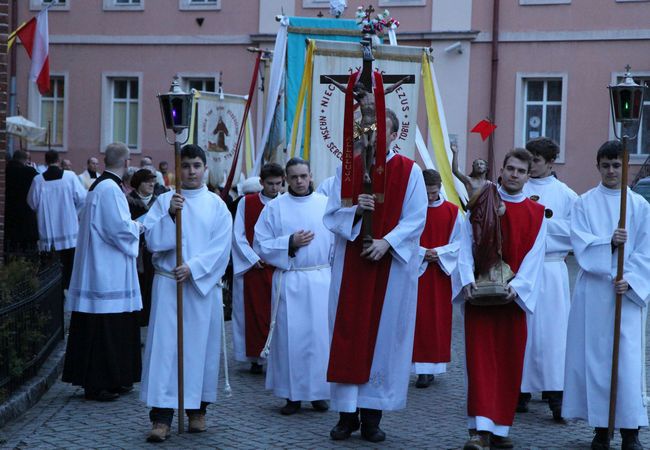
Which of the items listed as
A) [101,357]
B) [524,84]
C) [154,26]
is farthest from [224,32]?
[101,357]

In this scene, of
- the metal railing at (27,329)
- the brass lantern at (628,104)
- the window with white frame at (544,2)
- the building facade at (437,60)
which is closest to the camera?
the brass lantern at (628,104)

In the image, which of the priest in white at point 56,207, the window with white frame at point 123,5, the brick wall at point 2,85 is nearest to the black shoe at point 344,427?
the brick wall at point 2,85

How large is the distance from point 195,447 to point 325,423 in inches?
52.3

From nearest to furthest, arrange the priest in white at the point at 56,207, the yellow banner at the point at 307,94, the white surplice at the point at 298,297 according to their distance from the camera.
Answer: the white surplice at the point at 298,297, the yellow banner at the point at 307,94, the priest in white at the point at 56,207

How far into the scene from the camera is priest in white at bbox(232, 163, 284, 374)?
452 inches

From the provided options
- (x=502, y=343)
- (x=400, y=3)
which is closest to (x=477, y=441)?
(x=502, y=343)

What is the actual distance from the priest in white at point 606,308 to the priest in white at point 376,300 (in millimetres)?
1108

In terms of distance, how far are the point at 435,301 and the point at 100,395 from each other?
3.14m

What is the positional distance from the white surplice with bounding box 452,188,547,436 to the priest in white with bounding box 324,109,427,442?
16.2 inches

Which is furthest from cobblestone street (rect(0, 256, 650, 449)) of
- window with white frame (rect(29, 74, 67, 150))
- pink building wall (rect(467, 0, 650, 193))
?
window with white frame (rect(29, 74, 67, 150))

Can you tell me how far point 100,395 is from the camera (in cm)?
1001

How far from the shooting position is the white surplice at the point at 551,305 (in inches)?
388

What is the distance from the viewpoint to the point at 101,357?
10008mm

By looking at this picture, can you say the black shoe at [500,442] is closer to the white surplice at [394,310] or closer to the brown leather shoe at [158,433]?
the white surplice at [394,310]
